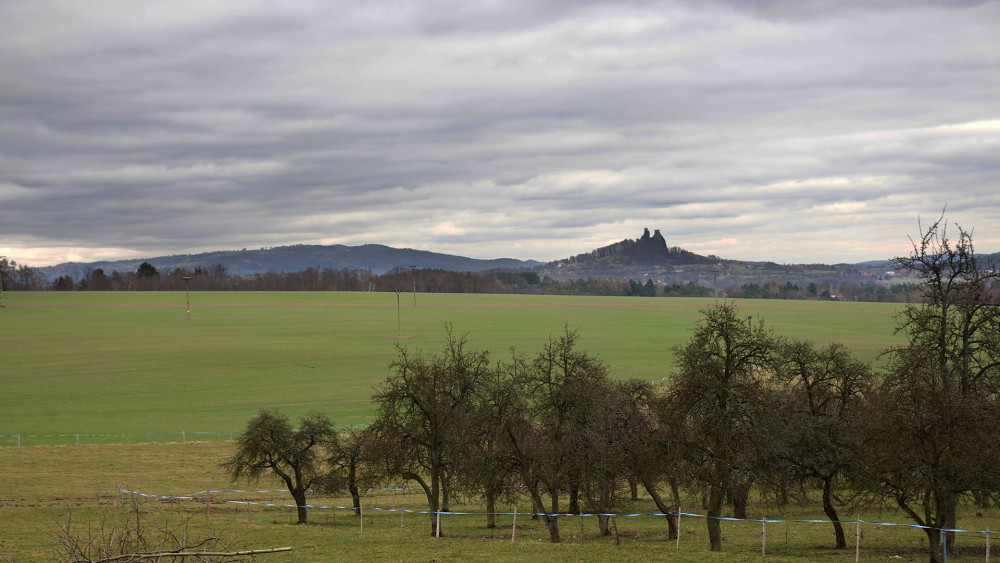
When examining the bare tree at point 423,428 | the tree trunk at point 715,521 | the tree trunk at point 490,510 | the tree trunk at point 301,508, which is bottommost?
the tree trunk at point 301,508

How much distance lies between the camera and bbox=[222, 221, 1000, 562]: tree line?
2655 centimetres

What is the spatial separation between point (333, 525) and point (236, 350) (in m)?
86.4

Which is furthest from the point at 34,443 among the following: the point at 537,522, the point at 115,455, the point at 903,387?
the point at 903,387

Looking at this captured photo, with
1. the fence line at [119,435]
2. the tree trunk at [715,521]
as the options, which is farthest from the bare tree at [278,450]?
the tree trunk at [715,521]

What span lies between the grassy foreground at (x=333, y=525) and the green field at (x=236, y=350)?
343 inches

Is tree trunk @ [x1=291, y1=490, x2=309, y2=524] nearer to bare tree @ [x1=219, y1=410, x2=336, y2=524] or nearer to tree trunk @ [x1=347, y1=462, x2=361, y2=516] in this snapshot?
bare tree @ [x1=219, y1=410, x2=336, y2=524]

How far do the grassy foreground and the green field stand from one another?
8707 mm

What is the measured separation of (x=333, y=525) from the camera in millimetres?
38406

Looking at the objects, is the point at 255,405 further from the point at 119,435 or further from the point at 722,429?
the point at 722,429

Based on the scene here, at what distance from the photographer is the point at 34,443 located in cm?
5894

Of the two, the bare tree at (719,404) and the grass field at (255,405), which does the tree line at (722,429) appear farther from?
the grass field at (255,405)

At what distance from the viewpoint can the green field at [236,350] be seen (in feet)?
241

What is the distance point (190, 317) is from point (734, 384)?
155 meters

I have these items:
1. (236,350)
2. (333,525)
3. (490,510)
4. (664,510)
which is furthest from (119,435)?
(236,350)
